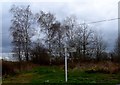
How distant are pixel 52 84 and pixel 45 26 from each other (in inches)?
1050

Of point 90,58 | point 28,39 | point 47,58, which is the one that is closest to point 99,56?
point 90,58

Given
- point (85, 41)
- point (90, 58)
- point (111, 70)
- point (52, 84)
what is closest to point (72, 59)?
point (90, 58)

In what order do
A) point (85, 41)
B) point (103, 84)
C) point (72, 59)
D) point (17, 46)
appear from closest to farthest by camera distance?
1. point (103, 84)
2. point (72, 59)
3. point (17, 46)
4. point (85, 41)

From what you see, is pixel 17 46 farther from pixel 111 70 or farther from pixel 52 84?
pixel 52 84

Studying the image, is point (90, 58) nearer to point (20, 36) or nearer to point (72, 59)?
point (72, 59)

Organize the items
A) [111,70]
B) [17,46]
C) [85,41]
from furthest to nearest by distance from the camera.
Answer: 1. [85,41]
2. [17,46]
3. [111,70]

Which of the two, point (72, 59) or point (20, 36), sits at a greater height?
point (20, 36)

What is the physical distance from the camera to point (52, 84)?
15.1 metres

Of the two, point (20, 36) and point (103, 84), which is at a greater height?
point (20, 36)

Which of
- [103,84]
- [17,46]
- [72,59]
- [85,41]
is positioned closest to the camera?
[103,84]

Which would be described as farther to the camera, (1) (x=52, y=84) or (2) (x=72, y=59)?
(2) (x=72, y=59)

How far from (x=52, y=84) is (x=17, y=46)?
82.1 feet

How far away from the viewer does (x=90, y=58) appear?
39.2m

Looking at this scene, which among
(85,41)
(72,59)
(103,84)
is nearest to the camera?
(103,84)
